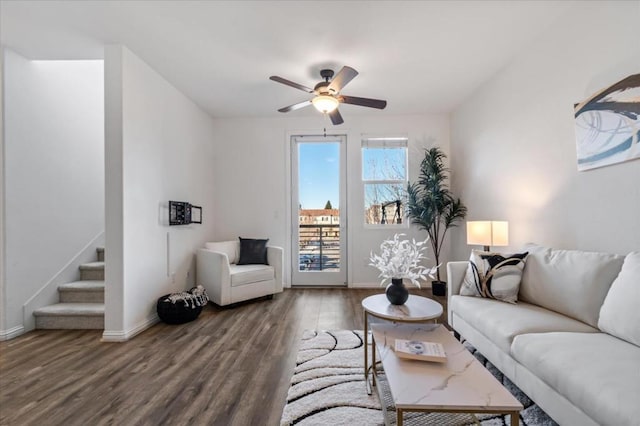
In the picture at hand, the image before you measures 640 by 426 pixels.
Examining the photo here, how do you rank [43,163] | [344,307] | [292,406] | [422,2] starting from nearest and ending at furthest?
[292,406], [422,2], [43,163], [344,307]

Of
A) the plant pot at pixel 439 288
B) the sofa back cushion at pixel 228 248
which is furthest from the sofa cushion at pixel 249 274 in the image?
the plant pot at pixel 439 288

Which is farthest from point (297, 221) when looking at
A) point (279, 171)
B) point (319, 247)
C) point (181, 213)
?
point (181, 213)

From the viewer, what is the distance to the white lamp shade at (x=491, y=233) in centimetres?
283

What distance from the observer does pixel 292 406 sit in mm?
1653

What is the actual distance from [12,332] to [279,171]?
3.46 meters

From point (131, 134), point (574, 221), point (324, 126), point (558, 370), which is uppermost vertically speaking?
point (324, 126)

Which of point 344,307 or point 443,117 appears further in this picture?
point 443,117

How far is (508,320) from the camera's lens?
1.80 meters

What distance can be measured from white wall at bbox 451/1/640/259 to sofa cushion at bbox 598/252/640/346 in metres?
0.40

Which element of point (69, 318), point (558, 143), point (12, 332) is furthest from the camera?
point (69, 318)

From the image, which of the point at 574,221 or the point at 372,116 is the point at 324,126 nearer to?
the point at 372,116

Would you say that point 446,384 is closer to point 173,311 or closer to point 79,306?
point 173,311

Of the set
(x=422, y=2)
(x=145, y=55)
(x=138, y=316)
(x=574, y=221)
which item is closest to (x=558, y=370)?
(x=574, y=221)

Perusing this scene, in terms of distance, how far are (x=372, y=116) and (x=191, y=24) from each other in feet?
9.60
